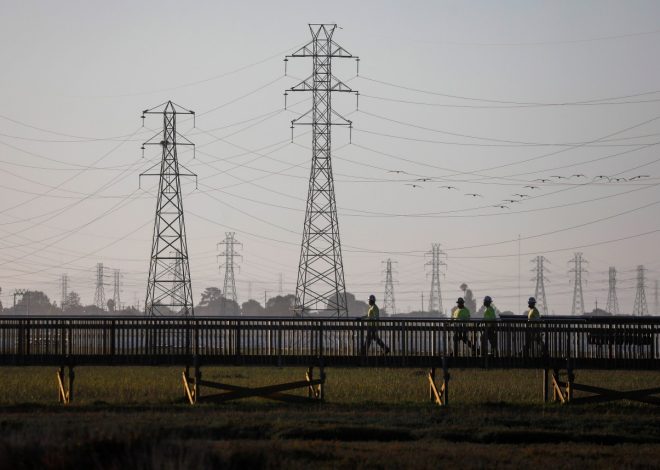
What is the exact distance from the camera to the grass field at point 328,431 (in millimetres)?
20125

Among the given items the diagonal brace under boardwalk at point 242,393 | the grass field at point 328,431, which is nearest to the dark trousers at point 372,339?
the diagonal brace under boardwalk at point 242,393

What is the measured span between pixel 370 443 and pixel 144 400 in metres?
13.0

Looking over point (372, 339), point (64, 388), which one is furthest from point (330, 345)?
point (64, 388)

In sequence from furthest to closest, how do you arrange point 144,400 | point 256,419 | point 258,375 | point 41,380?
point 258,375 → point 41,380 → point 144,400 → point 256,419

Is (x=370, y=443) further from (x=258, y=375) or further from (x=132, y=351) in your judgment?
(x=258, y=375)

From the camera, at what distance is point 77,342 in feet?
126

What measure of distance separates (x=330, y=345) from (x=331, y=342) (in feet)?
0.63

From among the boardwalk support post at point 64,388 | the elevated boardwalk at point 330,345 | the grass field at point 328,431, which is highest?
the elevated boardwalk at point 330,345

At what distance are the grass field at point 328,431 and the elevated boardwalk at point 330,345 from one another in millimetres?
1194

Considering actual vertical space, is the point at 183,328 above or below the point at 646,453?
above

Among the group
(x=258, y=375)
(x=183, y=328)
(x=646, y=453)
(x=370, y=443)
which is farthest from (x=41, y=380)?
(x=646, y=453)

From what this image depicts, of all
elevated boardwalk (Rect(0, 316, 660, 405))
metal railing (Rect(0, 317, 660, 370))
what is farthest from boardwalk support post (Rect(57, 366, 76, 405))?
metal railing (Rect(0, 317, 660, 370))

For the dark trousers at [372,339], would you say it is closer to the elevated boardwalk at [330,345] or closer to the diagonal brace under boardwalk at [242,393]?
the elevated boardwalk at [330,345]

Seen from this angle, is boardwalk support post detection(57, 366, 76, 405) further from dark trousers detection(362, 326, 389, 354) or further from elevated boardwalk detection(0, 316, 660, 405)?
dark trousers detection(362, 326, 389, 354)
